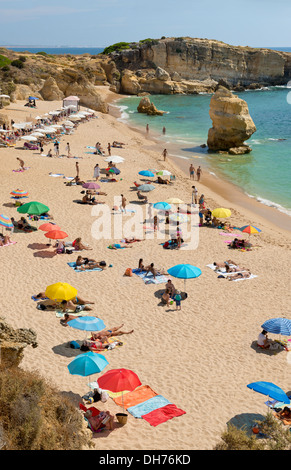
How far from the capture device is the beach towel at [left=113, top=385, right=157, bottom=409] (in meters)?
9.26

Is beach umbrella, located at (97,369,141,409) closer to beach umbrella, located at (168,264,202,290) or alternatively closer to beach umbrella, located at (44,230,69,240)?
beach umbrella, located at (168,264,202,290)

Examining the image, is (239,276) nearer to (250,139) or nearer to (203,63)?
(250,139)

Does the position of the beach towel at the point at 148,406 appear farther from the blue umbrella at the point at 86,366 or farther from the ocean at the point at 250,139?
the ocean at the point at 250,139

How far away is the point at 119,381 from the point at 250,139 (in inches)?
1639

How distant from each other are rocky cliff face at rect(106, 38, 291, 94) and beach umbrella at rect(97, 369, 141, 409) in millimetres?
87219

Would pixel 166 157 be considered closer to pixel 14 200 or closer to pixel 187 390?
pixel 14 200

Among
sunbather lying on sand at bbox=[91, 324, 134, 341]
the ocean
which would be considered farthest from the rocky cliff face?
sunbather lying on sand at bbox=[91, 324, 134, 341]

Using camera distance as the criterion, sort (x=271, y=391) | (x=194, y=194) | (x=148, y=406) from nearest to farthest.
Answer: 1. (x=271, y=391)
2. (x=148, y=406)
3. (x=194, y=194)

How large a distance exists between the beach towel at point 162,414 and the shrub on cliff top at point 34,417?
70.8 inches

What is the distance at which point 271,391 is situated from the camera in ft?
29.5

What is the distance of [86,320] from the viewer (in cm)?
1129

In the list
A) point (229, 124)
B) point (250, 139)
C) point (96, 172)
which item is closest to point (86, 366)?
point (96, 172)

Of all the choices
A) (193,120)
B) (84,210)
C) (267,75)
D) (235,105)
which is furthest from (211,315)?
(267,75)
